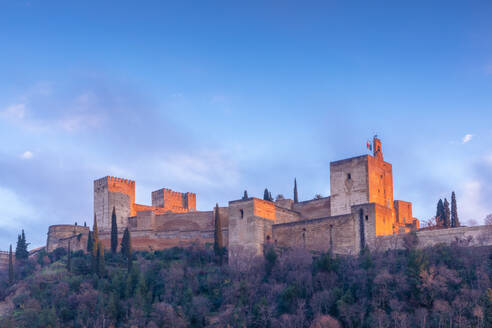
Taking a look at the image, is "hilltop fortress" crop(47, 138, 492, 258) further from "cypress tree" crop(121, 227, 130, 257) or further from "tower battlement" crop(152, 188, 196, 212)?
"tower battlement" crop(152, 188, 196, 212)

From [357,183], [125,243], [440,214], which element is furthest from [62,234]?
[440,214]

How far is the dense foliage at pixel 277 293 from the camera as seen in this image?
3150cm

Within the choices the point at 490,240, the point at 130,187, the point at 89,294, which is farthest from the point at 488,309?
the point at 130,187

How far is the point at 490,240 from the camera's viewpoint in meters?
34.6

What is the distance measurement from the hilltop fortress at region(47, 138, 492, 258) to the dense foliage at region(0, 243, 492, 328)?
1.51 m

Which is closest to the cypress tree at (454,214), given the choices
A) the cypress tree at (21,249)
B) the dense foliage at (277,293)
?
the dense foliage at (277,293)

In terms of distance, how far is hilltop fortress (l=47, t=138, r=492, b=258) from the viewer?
3775 centimetres

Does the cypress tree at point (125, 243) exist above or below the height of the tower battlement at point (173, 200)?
below

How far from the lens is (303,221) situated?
135 feet

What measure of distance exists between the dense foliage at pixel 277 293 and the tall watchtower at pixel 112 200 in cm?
973

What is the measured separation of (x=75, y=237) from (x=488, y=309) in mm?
34917

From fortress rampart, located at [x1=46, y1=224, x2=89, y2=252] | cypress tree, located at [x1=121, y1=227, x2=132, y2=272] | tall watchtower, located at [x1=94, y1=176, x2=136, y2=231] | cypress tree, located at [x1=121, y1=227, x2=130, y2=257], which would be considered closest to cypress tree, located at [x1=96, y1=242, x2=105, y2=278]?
cypress tree, located at [x1=121, y1=227, x2=132, y2=272]

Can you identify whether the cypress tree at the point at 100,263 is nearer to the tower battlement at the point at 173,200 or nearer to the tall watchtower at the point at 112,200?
the tall watchtower at the point at 112,200

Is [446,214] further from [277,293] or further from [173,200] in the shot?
[173,200]
